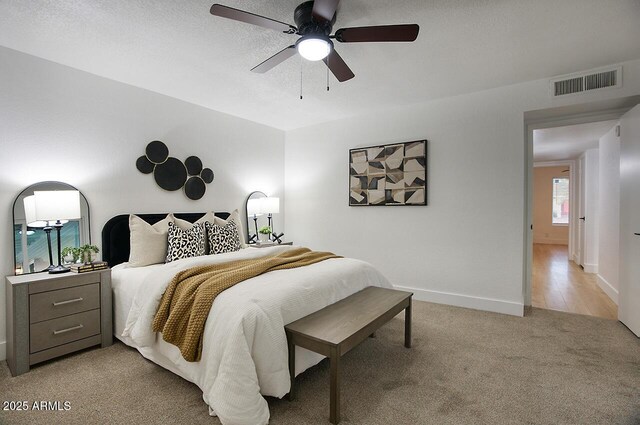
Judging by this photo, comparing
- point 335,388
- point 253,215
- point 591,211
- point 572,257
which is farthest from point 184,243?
point 572,257

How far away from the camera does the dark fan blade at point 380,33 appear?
185 cm

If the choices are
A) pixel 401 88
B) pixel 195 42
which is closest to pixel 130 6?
pixel 195 42

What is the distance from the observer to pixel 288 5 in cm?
207

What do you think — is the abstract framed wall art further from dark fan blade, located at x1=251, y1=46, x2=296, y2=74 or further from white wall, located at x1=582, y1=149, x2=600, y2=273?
white wall, located at x1=582, y1=149, x2=600, y2=273

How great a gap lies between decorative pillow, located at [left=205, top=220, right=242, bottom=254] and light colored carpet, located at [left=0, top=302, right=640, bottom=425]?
121cm

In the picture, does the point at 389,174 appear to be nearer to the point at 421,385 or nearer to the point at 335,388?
the point at 421,385

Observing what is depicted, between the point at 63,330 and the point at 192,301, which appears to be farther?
the point at 63,330

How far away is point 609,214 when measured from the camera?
A: 4.17 meters

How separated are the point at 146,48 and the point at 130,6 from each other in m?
0.57

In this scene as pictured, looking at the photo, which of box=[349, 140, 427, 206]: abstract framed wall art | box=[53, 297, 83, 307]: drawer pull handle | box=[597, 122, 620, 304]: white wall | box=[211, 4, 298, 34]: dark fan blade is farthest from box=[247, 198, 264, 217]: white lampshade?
box=[597, 122, 620, 304]: white wall

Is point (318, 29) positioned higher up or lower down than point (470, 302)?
higher up

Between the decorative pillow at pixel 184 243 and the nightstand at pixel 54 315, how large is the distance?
56 cm

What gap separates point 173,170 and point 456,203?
3.43m

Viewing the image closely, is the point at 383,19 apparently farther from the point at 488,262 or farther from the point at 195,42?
the point at 488,262
